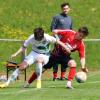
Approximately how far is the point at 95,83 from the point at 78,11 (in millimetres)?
14151

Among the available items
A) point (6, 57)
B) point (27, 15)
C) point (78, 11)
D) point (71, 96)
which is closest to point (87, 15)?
point (78, 11)

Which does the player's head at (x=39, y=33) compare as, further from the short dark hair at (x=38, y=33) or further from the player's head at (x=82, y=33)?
the player's head at (x=82, y=33)

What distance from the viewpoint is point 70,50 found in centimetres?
1528

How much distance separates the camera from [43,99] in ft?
39.9

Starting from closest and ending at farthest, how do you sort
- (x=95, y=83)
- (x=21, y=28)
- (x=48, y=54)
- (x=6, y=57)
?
(x=48, y=54) → (x=95, y=83) → (x=6, y=57) → (x=21, y=28)

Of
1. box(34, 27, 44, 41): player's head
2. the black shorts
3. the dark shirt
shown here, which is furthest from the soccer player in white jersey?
the dark shirt

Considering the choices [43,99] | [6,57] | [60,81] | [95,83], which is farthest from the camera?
[6,57]

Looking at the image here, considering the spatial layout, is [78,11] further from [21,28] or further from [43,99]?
[43,99]

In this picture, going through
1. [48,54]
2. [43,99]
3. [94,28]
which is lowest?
[43,99]

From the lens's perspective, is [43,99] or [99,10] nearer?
[43,99]

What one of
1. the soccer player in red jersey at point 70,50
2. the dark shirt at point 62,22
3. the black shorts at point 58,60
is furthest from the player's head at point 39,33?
the dark shirt at point 62,22

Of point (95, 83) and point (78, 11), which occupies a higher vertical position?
point (78, 11)

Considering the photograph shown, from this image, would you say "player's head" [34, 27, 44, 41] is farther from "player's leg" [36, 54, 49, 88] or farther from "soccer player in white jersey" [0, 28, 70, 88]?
"player's leg" [36, 54, 49, 88]

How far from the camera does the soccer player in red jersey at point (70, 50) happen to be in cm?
1487
